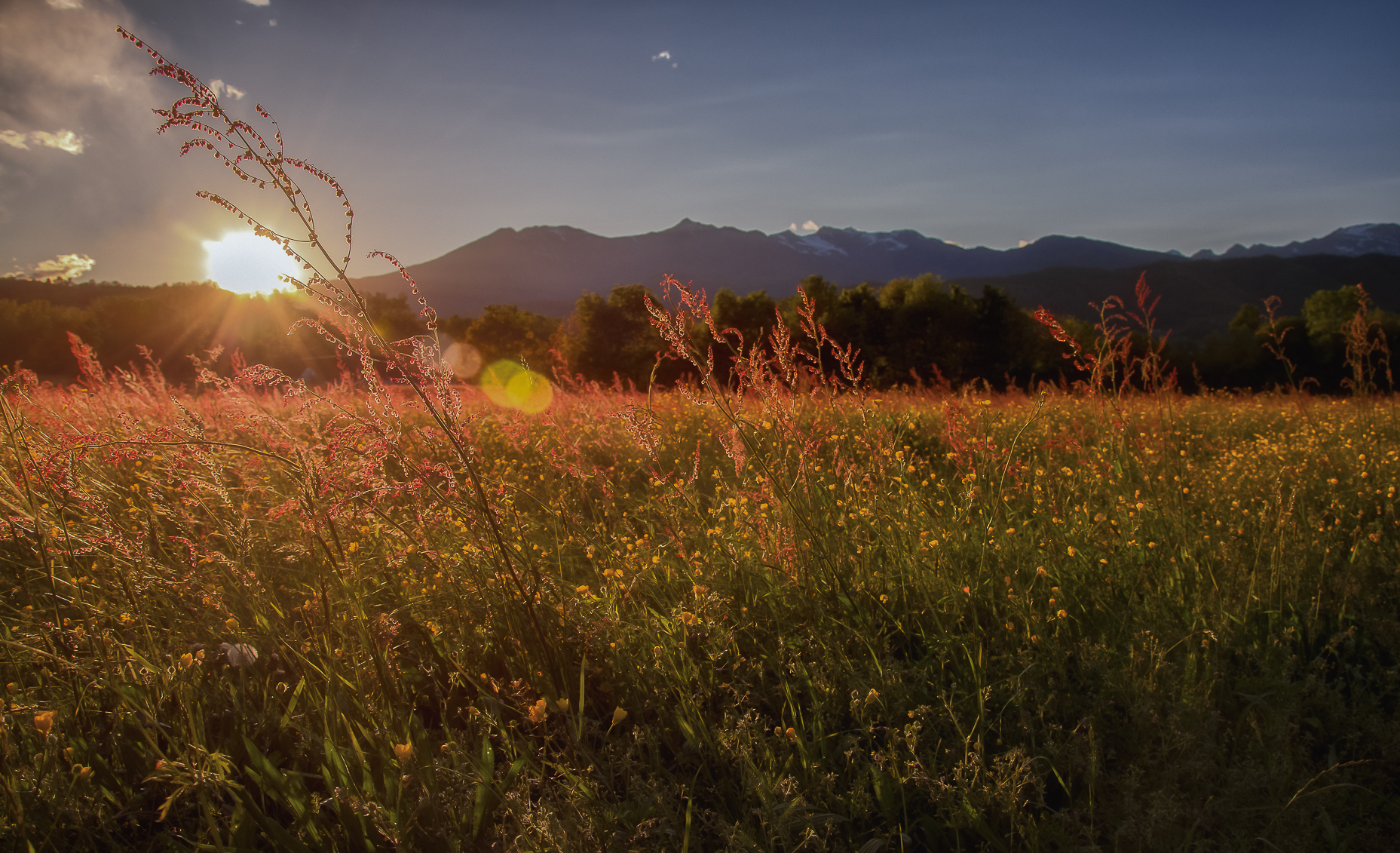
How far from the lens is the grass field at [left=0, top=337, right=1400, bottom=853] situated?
4.94 ft

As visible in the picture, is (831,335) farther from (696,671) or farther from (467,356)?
(696,671)

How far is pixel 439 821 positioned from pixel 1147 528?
3190 millimetres

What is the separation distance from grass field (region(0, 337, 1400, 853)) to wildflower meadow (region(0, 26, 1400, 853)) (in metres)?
0.02

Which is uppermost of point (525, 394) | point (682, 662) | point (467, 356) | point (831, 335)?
point (467, 356)

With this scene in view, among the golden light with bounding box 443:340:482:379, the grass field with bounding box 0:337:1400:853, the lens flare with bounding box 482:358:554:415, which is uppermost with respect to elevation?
the golden light with bounding box 443:340:482:379

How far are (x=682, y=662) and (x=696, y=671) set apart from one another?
0.19m

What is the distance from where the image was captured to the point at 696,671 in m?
1.89

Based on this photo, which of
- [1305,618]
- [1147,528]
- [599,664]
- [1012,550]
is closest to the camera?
[599,664]

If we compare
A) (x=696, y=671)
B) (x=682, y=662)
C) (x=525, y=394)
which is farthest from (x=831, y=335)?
(x=696, y=671)

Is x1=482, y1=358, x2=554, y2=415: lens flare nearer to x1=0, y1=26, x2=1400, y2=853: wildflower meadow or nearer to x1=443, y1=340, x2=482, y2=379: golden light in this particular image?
x1=0, y1=26, x2=1400, y2=853: wildflower meadow

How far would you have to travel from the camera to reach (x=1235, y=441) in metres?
5.21

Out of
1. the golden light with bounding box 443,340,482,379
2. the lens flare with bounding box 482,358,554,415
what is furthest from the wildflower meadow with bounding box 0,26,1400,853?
the golden light with bounding box 443,340,482,379

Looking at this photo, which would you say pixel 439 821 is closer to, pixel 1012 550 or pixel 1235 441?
pixel 1012 550

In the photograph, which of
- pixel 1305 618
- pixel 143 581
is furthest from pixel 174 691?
pixel 1305 618
